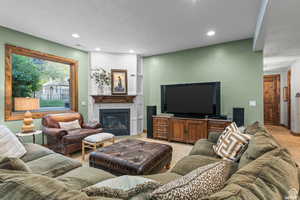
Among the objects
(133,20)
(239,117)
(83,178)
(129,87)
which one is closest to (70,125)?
(129,87)

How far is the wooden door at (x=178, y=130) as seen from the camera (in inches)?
164

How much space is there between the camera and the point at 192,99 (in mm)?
4152

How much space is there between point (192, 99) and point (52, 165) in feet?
11.2

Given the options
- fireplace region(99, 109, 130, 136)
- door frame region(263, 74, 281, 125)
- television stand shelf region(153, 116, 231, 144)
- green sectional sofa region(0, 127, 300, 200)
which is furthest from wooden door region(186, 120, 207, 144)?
door frame region(263, 74, 281, 125)

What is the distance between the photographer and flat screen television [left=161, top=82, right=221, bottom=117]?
12.8 ft

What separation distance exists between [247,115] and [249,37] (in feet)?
6.34

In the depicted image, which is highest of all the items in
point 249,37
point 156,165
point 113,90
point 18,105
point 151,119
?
point 249,37

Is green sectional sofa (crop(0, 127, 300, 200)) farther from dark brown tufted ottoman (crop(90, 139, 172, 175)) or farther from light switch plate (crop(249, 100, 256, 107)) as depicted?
light switch plate (crop(249, 100, 256, 107))

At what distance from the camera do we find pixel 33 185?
0.66m

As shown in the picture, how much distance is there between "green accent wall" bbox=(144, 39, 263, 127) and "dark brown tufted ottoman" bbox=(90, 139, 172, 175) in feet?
8.76

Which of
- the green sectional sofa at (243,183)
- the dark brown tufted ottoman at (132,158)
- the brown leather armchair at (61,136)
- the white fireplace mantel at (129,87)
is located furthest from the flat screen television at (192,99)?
the green sectional sofa at (243,183)

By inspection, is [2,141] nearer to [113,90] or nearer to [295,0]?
[113,90]

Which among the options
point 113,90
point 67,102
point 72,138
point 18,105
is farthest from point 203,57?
point 18,105

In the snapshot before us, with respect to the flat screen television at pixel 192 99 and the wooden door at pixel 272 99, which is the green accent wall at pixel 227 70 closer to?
the flat screen television at pixel 192 99
